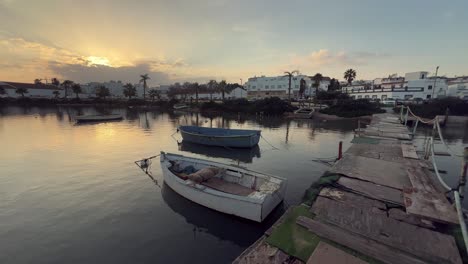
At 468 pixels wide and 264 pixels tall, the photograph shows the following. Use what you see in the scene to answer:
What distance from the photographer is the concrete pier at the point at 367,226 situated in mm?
5238

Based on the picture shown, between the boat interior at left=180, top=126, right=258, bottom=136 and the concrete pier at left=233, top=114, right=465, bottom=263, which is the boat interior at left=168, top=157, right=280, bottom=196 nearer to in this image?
the concrete pier at left=233, top=114, right=465, bottom=263

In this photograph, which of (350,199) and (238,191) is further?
(238,191)

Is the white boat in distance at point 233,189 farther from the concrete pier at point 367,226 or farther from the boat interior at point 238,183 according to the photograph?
the concrete pier at point 367,226

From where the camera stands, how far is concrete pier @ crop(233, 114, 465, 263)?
17.2 ft

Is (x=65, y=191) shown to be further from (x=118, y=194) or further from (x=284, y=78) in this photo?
(x=284, y=78)

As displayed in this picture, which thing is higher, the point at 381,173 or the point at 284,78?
the point at 284,78

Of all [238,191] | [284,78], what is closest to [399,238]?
[238,191]

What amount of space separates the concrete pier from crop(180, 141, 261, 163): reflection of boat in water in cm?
1164

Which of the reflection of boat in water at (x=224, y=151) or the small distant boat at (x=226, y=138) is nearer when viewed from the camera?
the reflection of boat in water at (x=224, y=151)

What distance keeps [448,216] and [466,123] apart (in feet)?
176

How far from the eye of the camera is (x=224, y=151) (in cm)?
2352

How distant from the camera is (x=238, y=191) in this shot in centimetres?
1072

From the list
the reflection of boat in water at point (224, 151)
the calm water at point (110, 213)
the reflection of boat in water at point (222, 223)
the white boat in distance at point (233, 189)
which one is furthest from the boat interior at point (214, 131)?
the reflection of boat in water at point (222, 223)

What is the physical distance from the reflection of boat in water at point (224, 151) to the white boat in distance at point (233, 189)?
794 cm
